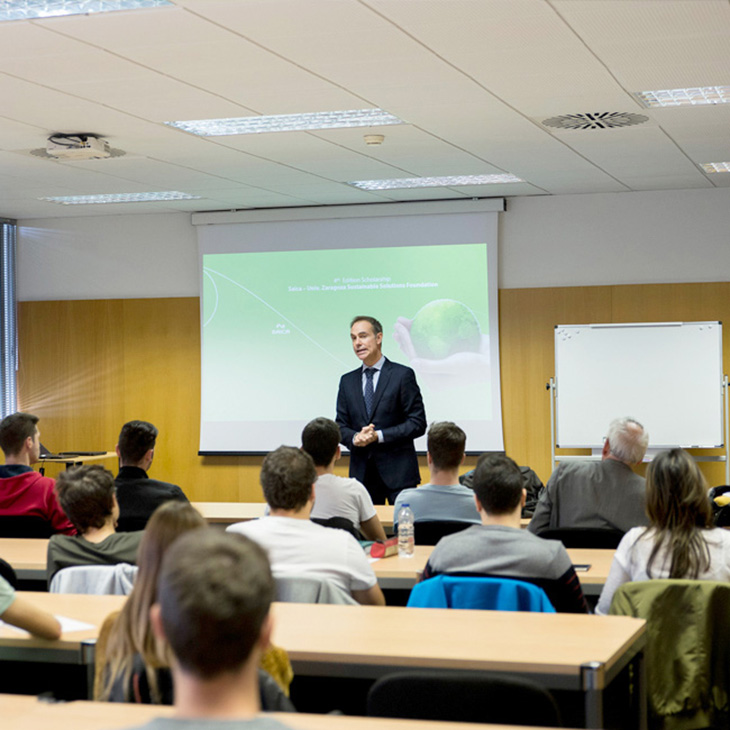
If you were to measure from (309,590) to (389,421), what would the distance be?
3.49 m

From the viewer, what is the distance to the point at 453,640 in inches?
101

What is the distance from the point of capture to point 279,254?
943 cm

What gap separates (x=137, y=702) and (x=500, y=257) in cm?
729

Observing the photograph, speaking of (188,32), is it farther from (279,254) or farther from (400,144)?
(279,254)

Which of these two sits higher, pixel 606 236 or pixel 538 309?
pixel 606 236

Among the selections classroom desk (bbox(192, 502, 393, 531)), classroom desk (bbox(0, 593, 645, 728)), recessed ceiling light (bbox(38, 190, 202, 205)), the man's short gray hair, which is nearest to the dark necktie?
classroom desk (bbox(192, 502, 393, 531))

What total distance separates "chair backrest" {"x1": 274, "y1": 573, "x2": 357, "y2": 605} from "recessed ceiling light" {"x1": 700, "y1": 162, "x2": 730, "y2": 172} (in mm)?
5386

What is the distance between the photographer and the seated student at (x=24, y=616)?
2529 mm

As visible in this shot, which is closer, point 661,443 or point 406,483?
point 406,483

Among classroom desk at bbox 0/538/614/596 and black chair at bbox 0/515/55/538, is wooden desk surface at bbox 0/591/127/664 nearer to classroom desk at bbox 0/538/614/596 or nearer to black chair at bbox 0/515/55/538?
classroom desk at bbox 0/538/614/596

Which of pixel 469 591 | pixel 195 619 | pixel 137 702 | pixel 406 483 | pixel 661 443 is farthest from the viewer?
pixel 661 443

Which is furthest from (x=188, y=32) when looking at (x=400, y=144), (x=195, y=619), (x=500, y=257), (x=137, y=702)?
(x=500, y=257)

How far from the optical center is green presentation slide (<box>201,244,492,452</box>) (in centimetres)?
897

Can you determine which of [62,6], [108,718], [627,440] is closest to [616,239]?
[627,440]
